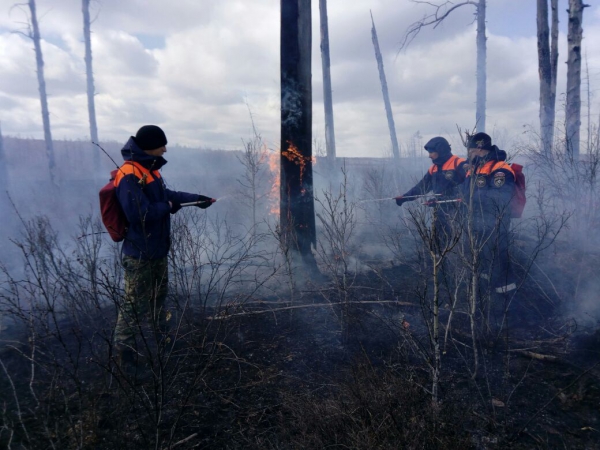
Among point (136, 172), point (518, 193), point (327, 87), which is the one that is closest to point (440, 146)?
point (518, 193)

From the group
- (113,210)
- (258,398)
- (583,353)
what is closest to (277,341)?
(258,398)

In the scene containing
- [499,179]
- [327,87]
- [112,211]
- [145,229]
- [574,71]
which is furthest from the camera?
[327,87]

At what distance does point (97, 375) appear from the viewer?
10.8 ft

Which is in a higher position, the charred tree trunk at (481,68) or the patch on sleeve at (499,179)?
the charred tree trunk at (481,68)

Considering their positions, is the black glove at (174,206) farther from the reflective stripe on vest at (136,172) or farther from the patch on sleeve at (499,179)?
the patch on sleeve at (499,179)

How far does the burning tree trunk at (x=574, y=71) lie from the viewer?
8.72 m

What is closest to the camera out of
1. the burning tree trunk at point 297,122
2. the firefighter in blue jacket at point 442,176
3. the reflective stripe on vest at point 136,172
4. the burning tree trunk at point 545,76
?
the reflective stripe on vest at point 136,172

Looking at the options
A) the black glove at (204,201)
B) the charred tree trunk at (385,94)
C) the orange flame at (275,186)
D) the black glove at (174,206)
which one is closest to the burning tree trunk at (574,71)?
the orange flame at (275,186)

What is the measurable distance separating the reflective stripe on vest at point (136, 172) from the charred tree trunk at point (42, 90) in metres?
17.3

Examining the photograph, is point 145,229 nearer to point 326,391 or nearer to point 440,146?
point 326,391

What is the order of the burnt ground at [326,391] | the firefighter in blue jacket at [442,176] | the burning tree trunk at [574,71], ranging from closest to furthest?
the burnt ground at [326,391] < the firefighter in blue jacket at [442,176] < the burning tree trunk at [574,71]

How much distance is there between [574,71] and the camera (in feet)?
29.5

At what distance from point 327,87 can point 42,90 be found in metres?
14.1

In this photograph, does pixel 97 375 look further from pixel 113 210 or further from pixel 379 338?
pixel 379 338
